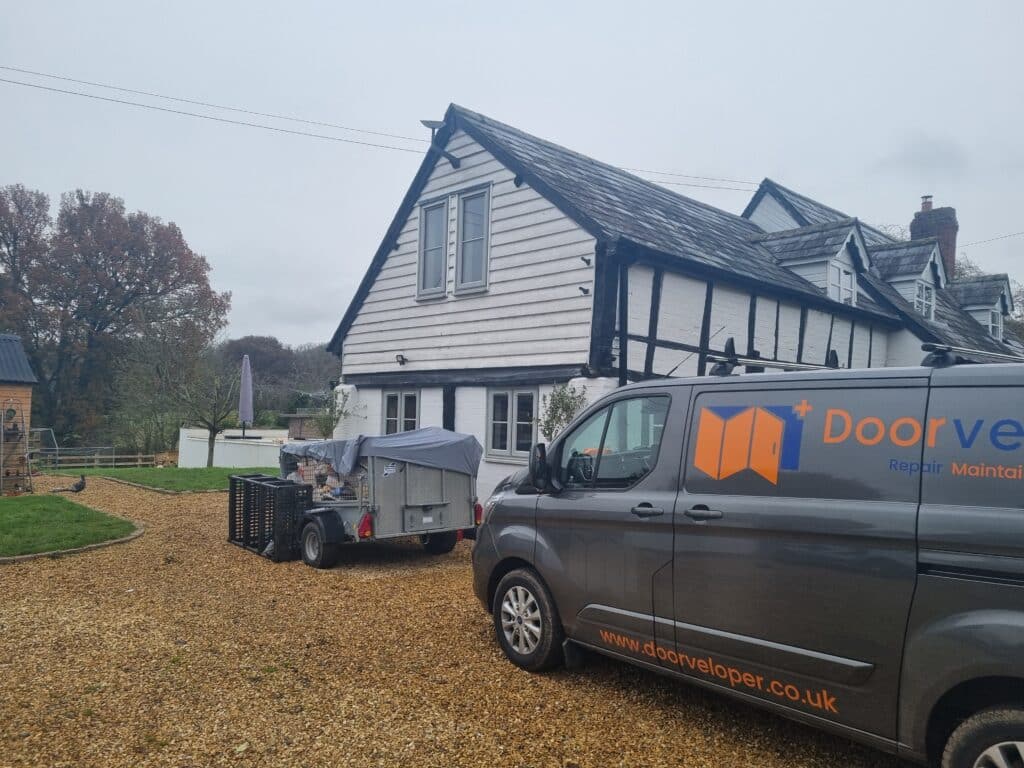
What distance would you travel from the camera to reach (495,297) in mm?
12547

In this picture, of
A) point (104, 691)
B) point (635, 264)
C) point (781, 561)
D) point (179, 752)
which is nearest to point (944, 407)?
point (781, 561)

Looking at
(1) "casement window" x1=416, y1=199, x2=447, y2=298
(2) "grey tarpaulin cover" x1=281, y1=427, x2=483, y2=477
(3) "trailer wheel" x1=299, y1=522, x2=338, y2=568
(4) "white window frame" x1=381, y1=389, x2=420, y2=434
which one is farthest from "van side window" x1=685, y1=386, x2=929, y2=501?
(4) "white window frame" x1=381, y1=389, x2=420, y2=434

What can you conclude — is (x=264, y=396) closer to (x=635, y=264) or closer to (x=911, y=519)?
(x=635, y=264)

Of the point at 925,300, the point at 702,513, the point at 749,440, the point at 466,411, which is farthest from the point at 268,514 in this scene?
the point at 925,300

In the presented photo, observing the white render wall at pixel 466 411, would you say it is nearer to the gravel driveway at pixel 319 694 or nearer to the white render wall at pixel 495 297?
the white render wall at pixel 495 297

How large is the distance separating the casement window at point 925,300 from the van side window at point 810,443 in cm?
1696

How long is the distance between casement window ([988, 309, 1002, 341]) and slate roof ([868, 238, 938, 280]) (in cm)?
463

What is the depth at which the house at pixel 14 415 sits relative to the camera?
53.4ft

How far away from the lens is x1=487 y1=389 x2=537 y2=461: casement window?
11781 millimetres

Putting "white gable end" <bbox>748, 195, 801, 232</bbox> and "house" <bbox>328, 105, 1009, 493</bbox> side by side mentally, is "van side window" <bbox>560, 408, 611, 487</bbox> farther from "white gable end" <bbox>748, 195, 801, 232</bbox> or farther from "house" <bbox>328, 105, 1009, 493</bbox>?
"white gable end" <bbox>748, 195, 801, 232</bbox>

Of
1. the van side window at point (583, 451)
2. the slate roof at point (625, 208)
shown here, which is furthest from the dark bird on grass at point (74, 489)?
the van side window at point (583, 451)

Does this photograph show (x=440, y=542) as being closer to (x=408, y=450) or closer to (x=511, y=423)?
(x=408, y=450)

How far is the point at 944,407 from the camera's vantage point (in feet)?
11.2

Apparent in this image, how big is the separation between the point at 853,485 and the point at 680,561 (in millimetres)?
1120
